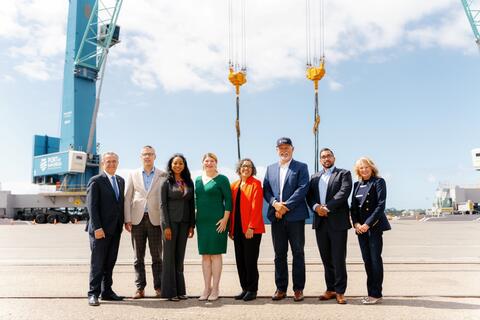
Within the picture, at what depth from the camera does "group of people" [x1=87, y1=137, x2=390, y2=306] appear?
488cm

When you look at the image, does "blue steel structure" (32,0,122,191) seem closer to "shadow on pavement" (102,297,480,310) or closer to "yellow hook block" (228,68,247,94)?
"yellow hook block" (228,68,247,94)

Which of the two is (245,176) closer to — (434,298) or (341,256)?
(341,256)

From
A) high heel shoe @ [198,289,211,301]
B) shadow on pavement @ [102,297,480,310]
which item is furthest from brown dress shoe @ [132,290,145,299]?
high heel shoe @ [198,289,211,301]

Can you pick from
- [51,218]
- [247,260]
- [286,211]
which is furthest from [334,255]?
[51,218]

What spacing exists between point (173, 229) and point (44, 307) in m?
1.55

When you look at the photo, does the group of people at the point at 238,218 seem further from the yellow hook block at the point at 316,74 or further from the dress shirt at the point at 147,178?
the yellow hook block at the point at 316,74

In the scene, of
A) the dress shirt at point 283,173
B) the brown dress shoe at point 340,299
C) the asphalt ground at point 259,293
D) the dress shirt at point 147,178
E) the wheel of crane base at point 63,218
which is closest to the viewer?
the asphalt ground at point 259,293

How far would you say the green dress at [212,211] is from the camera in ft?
16.3

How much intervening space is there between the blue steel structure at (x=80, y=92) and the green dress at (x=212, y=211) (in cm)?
4127

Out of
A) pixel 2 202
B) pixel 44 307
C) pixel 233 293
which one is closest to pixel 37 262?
pixel 44 307

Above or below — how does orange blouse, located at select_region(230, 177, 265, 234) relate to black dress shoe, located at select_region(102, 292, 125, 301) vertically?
above

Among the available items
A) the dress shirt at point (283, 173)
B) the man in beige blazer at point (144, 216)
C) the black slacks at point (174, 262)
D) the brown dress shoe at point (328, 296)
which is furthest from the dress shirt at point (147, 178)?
the brown dress shoe at point (328, 296)

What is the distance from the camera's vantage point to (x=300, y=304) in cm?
455

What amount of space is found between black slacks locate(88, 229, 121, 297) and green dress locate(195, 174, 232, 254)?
1.04 m
